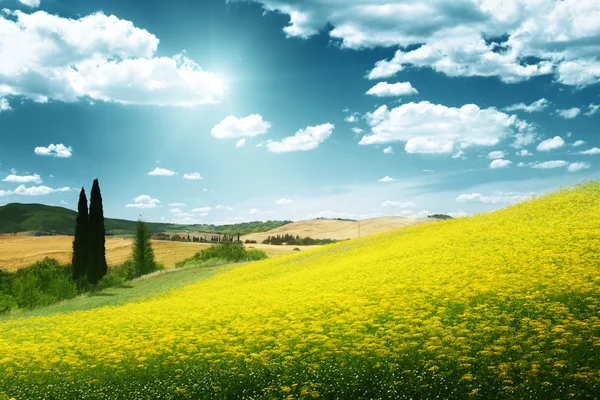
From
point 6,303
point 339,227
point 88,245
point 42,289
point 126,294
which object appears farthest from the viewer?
point 339,227

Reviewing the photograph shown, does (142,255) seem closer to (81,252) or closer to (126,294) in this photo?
(81,252)

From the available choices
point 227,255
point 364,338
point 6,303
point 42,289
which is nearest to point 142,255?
point 227,255

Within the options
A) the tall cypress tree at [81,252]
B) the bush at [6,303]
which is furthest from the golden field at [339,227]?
the bush at [6,303]

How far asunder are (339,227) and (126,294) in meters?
101

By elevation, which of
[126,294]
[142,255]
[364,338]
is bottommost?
[126,294]

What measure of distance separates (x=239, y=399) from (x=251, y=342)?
14.1 feet

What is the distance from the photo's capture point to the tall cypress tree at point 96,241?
50.8 meters

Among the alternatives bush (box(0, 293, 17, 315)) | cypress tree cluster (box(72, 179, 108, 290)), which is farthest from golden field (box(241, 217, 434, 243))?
bush (box(0, 293, 17, 315))

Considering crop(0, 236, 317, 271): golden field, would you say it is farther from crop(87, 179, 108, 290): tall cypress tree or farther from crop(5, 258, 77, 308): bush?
crop(5, 258, 77, 308): bush

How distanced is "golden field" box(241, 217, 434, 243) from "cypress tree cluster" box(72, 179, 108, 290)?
6963 centimetres

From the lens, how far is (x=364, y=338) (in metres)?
16.5

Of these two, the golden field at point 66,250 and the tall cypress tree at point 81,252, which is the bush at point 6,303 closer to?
the tall cypress tree at point 81,252

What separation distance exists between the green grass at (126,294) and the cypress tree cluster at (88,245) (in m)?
2.72

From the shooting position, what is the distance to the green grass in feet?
120
